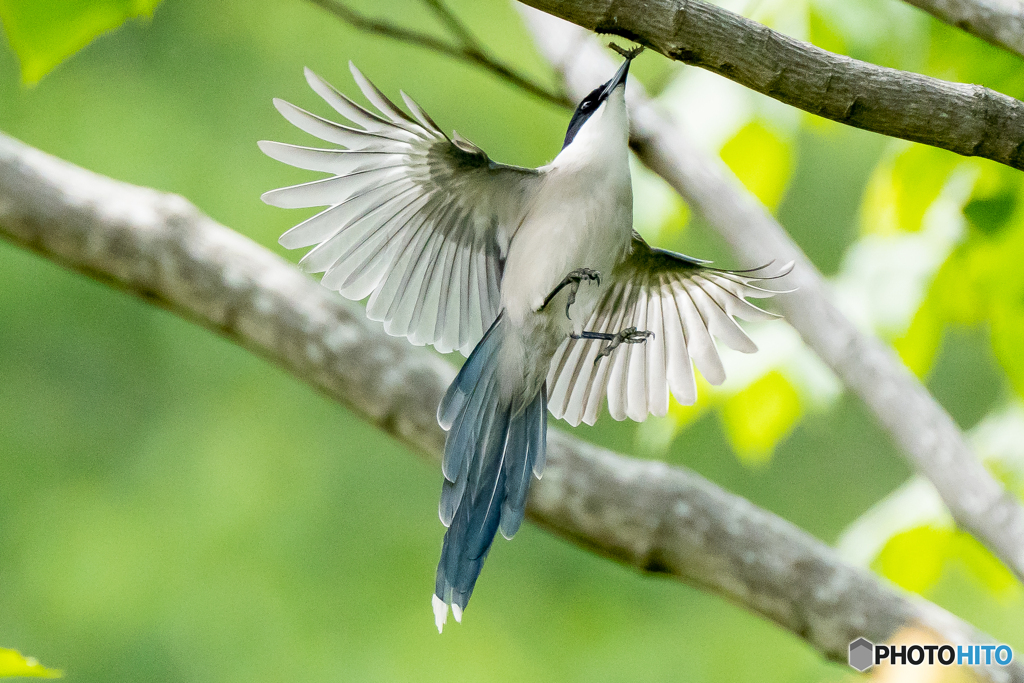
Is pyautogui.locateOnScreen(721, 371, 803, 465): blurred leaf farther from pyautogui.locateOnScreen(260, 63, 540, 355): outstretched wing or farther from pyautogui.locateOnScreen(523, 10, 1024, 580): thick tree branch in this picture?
pyautogui.locateOnScreen(260, 63, 540, 355): outstretched wing

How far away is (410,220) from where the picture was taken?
100cm

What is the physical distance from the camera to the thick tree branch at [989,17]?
87 centimetres

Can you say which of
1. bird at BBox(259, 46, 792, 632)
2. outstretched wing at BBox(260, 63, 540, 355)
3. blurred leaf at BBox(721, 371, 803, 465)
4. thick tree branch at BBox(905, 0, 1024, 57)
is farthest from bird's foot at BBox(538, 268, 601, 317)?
blurred leaf at BBox(721, 371, 803, 465)

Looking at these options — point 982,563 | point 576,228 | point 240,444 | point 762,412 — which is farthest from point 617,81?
point 240,444

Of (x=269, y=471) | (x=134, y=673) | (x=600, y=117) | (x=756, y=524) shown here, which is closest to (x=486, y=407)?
(x=600, y=117)

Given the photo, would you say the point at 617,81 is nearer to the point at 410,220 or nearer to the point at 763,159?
the point at 410,220

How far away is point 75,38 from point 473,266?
0.47 m

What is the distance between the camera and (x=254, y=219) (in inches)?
120

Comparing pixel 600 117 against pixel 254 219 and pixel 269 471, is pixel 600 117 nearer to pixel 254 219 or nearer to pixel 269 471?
pixel 254 219

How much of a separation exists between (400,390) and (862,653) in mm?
702

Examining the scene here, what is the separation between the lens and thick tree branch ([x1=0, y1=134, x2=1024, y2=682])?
1.27 metres

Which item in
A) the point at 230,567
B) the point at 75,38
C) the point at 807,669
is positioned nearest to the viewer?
A: the point at 75,38

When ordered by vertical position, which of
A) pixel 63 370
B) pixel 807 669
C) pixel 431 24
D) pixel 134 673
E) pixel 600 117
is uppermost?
pixel 431 24

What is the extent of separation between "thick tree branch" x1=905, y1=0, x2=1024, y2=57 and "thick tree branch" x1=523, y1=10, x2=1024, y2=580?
376 millimetres
